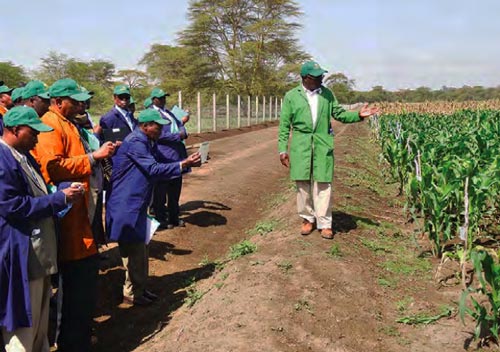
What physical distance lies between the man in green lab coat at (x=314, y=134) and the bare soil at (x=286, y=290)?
594 mm

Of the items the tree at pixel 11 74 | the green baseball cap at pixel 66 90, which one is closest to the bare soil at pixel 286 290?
the green baseball cap at pixel 66 90

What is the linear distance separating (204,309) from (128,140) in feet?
5.74

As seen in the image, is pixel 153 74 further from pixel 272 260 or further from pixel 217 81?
pixel 272 260

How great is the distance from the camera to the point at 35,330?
338 centimetres

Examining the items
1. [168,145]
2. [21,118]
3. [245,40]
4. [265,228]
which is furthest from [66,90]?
[245,40]

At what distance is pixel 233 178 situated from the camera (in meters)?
11.3

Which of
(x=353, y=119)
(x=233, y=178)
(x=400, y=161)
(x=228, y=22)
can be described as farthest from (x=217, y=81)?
(x=353, y=119)

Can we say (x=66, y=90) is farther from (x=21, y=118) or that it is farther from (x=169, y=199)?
(x=169, y=199)

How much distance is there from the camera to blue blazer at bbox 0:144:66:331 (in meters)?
3.00

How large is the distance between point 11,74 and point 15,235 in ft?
110

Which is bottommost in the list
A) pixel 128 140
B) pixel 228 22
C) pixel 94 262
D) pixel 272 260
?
pixel 272 260

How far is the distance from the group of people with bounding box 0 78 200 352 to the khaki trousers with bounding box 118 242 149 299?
0.03 ft

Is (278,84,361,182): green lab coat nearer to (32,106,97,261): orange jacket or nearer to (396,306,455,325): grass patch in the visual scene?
(396,306,455,325): grass patch

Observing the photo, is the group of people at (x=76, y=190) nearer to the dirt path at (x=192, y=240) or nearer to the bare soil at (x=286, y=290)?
the dirt path at (x=192, y=240)
